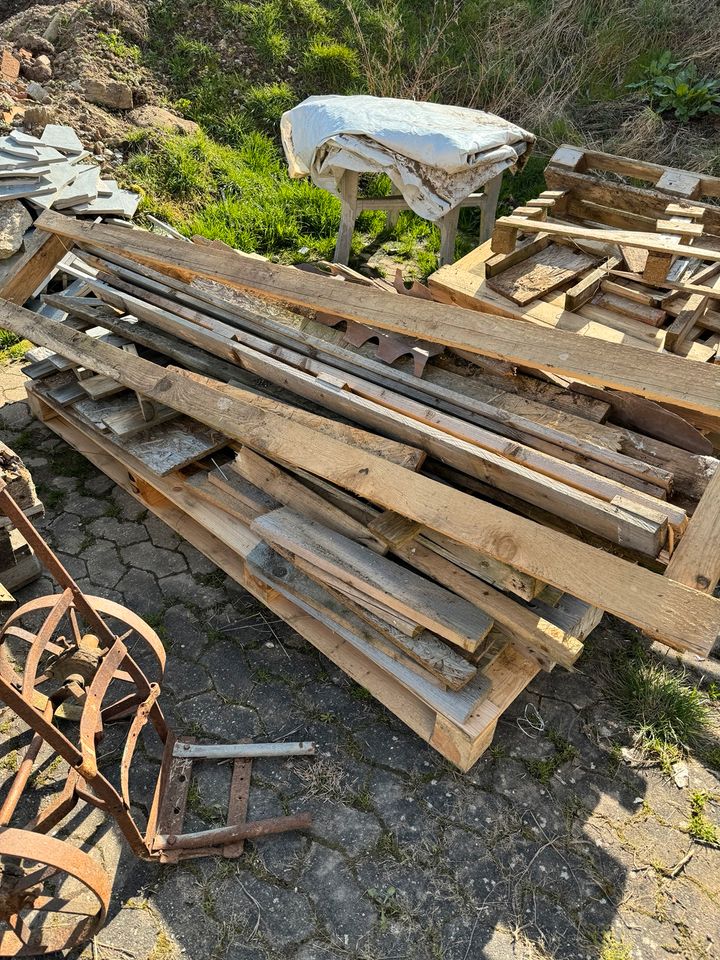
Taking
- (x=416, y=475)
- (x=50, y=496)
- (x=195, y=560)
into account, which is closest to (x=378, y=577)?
(x=416, y=475)

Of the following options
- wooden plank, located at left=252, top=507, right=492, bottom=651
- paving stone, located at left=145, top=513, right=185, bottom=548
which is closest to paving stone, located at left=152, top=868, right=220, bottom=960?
wooden plank, located at left=252, top=507, right=492, bottom=651

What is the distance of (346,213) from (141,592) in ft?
12.3

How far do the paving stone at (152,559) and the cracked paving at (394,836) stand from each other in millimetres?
278

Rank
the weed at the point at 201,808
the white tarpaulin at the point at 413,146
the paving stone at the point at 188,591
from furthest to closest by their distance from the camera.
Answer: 1. the white tarpaulin at the point at 413,146
2. the paving stone at the point at 188,591
3. the weed at the point at 201,808

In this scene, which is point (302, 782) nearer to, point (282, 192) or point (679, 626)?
point (679, 626)

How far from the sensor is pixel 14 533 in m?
3.66

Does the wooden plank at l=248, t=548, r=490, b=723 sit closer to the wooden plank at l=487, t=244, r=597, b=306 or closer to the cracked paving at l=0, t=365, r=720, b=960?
the cracked paving at l=0, t=365, r=720, b=960

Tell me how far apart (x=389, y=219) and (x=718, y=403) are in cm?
517

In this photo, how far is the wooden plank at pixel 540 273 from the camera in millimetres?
4004

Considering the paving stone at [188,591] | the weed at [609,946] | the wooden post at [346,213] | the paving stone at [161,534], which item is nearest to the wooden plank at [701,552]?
the weed at [609,946]

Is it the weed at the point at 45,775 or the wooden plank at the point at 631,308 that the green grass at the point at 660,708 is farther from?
the weed at the point at 45,775

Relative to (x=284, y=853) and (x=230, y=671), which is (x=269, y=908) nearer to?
(x=284, y=853)

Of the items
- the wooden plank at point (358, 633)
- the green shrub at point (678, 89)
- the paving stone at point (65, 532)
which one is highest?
the green shrub at point (678, 89)

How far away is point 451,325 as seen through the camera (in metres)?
3.23
